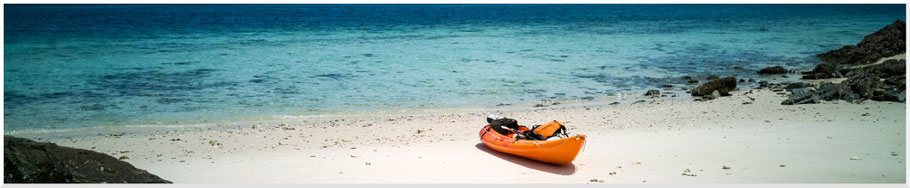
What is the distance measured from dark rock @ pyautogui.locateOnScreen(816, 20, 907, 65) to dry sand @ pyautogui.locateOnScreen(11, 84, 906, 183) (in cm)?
931

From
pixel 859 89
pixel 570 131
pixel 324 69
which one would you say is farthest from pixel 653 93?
pixel 324 69

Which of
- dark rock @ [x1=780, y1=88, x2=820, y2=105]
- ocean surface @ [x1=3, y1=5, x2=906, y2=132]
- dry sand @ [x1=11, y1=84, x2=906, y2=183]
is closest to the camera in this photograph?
dry sand @ [x1=11, y1=84, x2=906, y2=183]

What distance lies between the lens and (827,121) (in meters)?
8.91

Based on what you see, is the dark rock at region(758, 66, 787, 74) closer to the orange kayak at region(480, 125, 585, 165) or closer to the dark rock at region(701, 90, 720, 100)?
the dark rock at region(701, 90, 720, 100)

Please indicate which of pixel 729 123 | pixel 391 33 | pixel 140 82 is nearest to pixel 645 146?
pixel 729 123

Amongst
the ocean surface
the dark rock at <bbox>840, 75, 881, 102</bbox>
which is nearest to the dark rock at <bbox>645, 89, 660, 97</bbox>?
the ocean surface

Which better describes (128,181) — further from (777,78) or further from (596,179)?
(777,78)

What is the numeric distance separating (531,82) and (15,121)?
1180 centimetres

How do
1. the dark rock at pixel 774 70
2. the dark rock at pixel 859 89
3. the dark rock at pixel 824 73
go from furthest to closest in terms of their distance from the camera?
the dark rock at pixel 774 70, the dark rock at pixel 824 73, the dark rock at pixel 859 89

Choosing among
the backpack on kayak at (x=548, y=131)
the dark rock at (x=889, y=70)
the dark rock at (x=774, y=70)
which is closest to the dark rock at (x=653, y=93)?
the dark rock at (x=889, y=70)

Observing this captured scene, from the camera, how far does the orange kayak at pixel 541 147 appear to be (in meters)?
6.58

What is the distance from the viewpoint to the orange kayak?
6.58 meters

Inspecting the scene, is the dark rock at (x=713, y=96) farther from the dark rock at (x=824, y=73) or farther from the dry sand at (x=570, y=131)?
the dark rock at (x=824, y=73)

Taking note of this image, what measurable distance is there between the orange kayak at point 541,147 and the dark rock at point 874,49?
15722 millimetres
